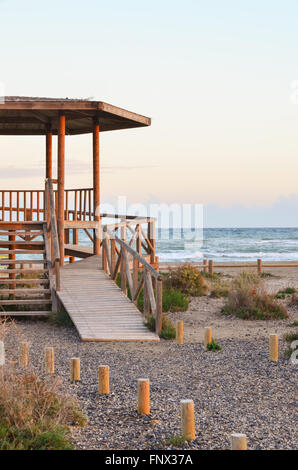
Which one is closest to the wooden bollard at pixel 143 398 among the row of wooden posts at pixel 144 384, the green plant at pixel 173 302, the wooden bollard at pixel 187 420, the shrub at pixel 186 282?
the row of wooden posts at pixel 144 384

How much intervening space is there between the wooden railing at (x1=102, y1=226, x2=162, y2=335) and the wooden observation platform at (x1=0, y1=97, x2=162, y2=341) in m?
0.02

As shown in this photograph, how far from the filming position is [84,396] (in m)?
7.53

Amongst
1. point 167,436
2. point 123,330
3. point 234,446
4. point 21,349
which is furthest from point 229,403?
point 123,330

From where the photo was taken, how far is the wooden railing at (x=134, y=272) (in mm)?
11680

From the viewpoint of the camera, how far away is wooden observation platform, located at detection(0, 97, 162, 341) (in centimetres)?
1229

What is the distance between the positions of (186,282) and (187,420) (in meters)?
12.2

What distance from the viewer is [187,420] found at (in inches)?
235

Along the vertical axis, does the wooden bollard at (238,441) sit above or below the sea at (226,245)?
above

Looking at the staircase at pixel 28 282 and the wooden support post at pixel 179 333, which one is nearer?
the wooden support post at pixel 179 333

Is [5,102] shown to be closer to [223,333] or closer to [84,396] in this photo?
[223,333]

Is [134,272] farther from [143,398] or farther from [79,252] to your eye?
[143,398]

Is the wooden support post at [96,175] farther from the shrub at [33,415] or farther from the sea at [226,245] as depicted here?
the sea at [226,245]

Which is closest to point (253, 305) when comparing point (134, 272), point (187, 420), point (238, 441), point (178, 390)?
point (134, 272)

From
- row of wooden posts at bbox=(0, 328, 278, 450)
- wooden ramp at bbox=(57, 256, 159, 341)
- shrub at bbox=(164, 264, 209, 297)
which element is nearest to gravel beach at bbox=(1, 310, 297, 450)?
row of wooden posts at bbox=(0, 328, 278, 450)
